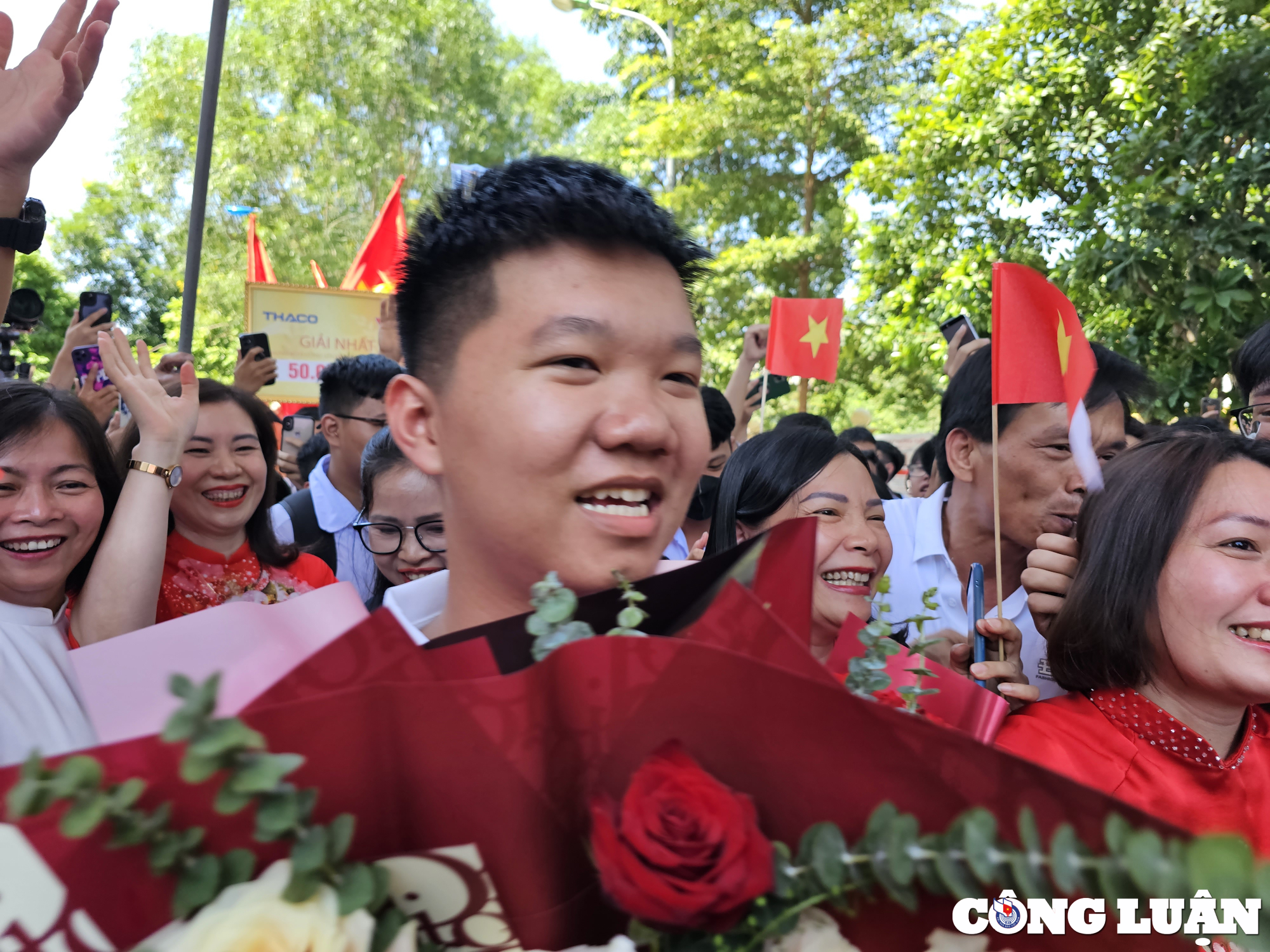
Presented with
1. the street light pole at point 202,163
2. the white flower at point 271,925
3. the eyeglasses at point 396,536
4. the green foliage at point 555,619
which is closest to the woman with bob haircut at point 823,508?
the eyeglasses at point 396,536

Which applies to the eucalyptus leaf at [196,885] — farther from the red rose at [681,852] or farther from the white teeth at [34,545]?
the white teeth at [34,545]

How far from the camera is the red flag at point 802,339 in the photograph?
6.21 meters

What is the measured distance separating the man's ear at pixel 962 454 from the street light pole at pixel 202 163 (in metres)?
3.52

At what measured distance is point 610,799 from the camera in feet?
3.10

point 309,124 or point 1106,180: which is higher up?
point 309,124

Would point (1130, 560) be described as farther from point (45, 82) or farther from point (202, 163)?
point (202, 163)

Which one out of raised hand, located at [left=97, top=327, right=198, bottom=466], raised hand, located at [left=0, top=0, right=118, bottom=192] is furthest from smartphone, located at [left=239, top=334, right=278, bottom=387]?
raised hand, located at [left=0, top=0, right=118, bottom=192]

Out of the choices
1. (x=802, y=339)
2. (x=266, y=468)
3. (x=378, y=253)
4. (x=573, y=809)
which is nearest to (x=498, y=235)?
(x=573, y=809)

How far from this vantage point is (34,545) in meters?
2.45

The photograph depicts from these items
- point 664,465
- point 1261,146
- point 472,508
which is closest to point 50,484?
point 472,508

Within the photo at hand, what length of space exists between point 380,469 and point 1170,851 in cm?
307

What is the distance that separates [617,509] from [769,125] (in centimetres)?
1556

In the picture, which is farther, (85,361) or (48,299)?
(48,299)

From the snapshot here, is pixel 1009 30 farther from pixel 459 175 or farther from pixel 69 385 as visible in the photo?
pixel 459 175
